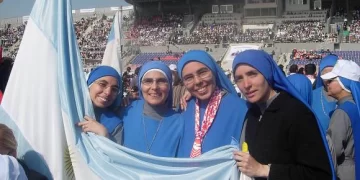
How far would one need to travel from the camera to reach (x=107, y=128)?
286cm

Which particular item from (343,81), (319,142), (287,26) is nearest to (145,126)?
(319,142)

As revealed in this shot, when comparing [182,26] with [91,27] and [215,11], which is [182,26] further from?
[91,27]

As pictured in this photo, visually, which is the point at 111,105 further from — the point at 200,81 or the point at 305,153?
the point at 305,153

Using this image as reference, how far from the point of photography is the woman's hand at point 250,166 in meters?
2.24

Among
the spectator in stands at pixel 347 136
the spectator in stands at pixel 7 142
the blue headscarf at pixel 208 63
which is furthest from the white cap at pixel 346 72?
the spectator in stands at pixel 7 142

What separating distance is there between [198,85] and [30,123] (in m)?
1.01

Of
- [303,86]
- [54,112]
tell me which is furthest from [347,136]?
[54,112]

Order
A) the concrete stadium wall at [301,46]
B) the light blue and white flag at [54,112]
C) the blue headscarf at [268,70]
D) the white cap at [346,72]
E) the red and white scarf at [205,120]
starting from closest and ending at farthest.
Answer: the blue headscarf at [268,70], the light blue and white flag at [54,112], the red and white scarf at [205,120], the white cap at [346,72], the concrete stadium wall at [301,46]

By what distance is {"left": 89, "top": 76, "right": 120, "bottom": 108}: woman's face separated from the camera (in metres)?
2.92

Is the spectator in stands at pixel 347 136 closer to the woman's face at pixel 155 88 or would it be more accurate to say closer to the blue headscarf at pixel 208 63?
the blue headscarf at pixel 208 63

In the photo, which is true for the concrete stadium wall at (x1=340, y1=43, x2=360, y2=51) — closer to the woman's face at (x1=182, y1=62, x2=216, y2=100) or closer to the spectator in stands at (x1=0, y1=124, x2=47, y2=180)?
the woman's face at (x1=182, y1=62, x2=216, y2=100)

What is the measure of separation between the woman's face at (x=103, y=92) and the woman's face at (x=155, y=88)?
21 centimetres

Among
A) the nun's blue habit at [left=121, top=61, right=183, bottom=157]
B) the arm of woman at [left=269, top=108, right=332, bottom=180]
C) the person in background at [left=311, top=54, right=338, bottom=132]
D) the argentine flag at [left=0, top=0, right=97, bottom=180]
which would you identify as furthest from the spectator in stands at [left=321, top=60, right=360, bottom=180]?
the argentine flag at [left=0, top=0, right=97, bottom=180]

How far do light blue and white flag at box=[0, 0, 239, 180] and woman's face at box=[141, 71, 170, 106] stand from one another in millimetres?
394
